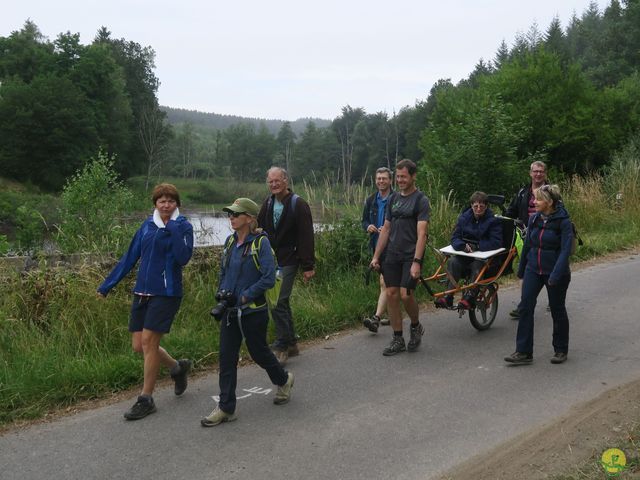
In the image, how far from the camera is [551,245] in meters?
5.93

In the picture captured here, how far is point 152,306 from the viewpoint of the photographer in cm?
474

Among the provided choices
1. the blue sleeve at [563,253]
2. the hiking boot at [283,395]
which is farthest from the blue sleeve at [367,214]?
the hiking boot at [283,395]

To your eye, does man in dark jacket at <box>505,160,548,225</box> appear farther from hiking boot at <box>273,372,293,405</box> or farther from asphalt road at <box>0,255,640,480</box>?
hiking boot at <box>273,372,293,405</box>

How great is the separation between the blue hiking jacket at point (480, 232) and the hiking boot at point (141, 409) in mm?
3885

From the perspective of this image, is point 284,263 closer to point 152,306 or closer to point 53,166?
point 152,306

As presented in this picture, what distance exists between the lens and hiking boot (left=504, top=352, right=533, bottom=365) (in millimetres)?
5922

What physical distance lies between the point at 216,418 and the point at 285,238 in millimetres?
2137

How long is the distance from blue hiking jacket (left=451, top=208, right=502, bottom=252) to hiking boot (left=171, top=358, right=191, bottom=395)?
346 centimetres

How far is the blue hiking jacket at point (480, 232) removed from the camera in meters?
7.05

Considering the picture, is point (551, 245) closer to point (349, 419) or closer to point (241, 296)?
point (349, 419)

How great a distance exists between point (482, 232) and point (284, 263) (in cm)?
239

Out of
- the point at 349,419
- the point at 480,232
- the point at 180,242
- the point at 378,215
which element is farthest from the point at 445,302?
the point at 180,242

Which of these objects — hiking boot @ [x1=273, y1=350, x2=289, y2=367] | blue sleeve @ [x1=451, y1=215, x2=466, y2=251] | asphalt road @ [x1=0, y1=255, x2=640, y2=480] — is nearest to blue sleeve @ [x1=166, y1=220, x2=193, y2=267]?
asphalt road @ [x1=0, y1=255, x2=640, y2=480]

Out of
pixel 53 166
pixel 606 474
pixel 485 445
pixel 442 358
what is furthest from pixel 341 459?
pixel 53 166
